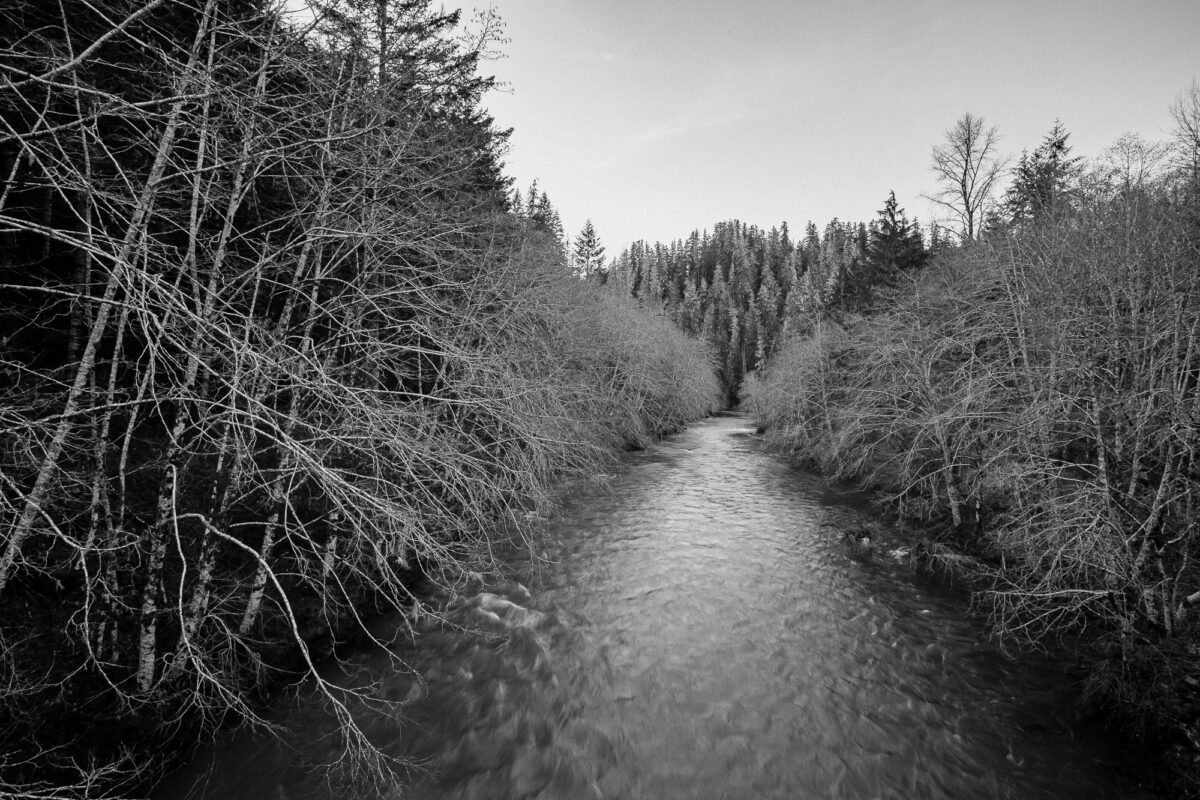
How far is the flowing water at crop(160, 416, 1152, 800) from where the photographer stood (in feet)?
17.1

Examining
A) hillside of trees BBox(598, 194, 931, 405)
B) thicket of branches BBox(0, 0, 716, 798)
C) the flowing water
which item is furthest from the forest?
hillside of trees BBox(598, 194, 931, 405)

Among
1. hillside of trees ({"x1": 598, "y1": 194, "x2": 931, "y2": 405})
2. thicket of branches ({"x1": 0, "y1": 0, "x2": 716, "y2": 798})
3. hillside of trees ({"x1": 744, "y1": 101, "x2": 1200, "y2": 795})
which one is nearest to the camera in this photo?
thicket of branches ({"x1": 0, "y1": 0, "x2": 716, "y2": 798})

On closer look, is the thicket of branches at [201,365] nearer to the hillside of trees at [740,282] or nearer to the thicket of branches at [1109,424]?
the thicket of branches at [1109,424]

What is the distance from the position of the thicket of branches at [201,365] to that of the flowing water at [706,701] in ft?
3.23

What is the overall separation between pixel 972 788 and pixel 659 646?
399cm

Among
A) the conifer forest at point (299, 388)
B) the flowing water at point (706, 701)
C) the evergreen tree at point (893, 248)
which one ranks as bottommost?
the flowing water at point (706, 701)

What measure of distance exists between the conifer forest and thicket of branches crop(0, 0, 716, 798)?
0.07m

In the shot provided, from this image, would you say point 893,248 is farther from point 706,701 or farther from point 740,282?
point 740,282

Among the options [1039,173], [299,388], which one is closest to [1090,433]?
[299,388]

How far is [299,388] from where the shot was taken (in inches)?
200

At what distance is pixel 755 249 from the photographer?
367 feet

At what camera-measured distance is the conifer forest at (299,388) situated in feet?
→ 12.7

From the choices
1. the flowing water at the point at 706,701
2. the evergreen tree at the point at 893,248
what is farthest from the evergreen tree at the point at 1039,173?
the flowing water at the point at 706,701

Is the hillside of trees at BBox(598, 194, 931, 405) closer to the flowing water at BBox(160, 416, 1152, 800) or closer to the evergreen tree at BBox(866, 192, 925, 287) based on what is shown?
the evergreen tree at BBox(866, 192, 925, 287)
